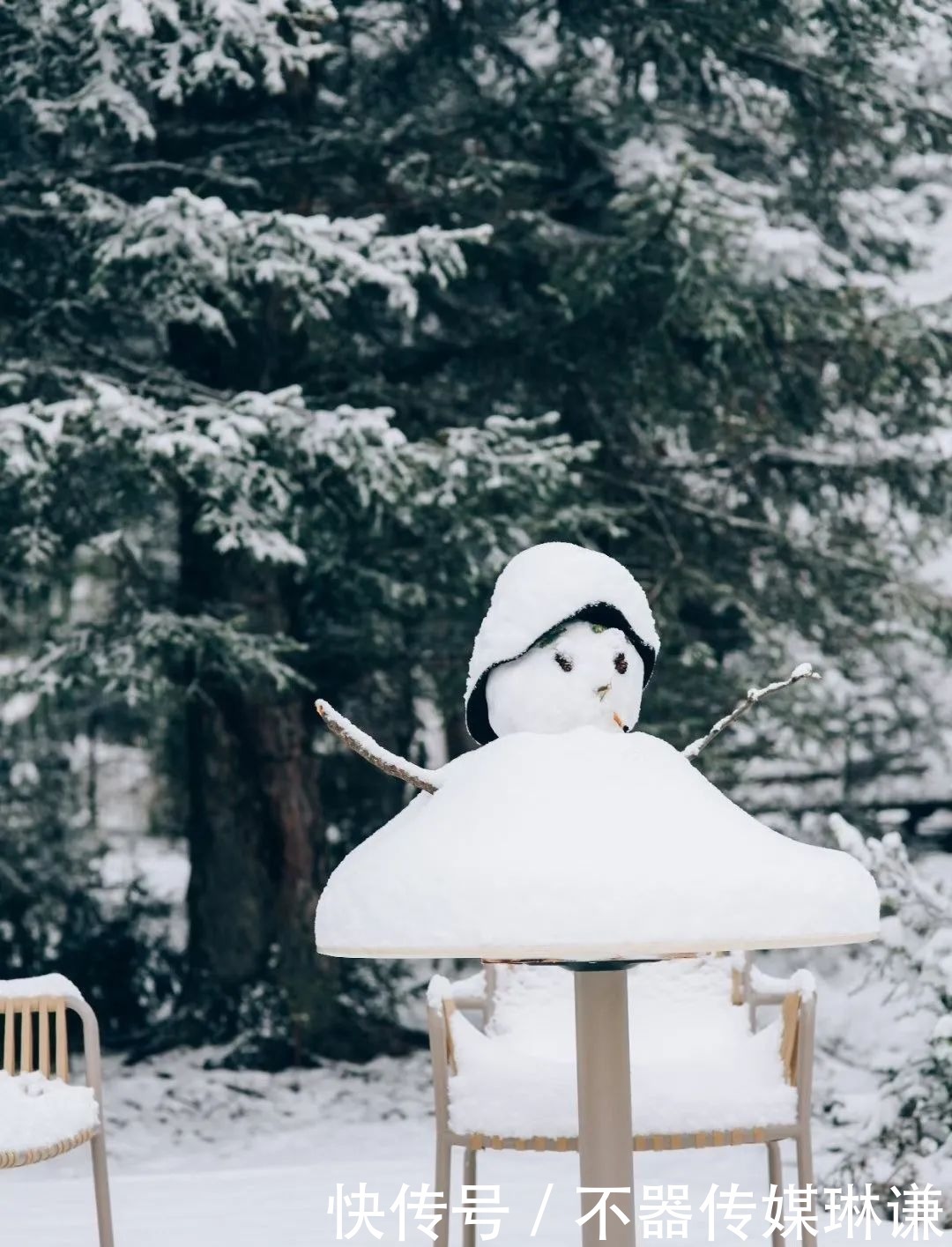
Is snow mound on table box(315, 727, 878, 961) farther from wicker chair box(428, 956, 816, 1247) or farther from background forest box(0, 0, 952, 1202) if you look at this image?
background forest box(0, 0, 952, 1202)

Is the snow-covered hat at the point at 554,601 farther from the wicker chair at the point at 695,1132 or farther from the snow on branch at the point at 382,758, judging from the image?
the wicker chair at the point at 695,1132

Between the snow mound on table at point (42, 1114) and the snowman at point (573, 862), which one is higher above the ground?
the snowman at point (573, 862)

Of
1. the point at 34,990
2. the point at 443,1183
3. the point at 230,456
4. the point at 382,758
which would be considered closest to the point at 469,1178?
the point at 443,1183

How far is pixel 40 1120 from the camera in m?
3.48

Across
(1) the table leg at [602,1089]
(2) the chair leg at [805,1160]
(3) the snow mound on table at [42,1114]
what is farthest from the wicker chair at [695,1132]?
(1) the table leg at [602,1089]

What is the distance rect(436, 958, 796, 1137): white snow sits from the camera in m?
3.29

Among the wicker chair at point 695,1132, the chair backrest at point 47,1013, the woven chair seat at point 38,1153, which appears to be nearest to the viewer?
the wicker chair at point 695,1132

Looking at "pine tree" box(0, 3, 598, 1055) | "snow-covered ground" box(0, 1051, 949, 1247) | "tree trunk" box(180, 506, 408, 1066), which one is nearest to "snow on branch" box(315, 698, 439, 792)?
"snow-covered ground" box(0, 1051, 949, 1247)

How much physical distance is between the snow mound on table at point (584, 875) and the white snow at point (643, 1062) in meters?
1.16

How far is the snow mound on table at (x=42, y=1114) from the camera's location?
11.2 ft

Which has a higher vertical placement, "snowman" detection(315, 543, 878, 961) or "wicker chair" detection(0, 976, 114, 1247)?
"snowman" detection(315, 543, 878, 961)

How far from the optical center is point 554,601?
254 centimetres

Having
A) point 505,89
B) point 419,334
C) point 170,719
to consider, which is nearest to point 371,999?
point 170,719

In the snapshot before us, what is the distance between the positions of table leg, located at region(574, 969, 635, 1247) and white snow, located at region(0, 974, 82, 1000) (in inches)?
69.3
